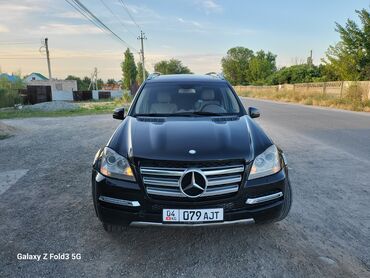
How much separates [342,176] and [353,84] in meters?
20.6

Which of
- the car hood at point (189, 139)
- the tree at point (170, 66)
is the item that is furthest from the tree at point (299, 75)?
the tree at point (170, 66)

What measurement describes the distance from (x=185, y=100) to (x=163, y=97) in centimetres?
31

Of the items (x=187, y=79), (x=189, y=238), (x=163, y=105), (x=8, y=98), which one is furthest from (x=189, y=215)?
(x=8, y=98)

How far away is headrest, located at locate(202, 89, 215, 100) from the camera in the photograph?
4449 millimetres

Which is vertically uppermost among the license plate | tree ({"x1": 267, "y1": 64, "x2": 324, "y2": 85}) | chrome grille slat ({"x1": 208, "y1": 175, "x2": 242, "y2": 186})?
tree ({"x1": 267, "y1": 64, "x2": 324, "y2": 85})

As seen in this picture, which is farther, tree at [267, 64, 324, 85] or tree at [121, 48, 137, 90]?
tree at [121, 48, 137, 90]

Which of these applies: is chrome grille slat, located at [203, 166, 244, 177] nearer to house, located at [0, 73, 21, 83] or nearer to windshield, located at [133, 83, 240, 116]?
windshield, located at [133, 83, 240, 116]

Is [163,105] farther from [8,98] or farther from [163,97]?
[8,98]

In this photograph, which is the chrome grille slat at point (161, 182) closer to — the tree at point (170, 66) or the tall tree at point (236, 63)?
the tall tree at point (236, 63)

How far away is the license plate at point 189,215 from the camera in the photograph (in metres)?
2.67

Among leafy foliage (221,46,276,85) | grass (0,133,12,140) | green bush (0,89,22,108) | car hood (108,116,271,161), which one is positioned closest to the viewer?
car hood (108,116,271,161)

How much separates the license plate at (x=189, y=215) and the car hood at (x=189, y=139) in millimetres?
436

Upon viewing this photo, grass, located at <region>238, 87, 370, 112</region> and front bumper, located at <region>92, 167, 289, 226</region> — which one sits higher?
front bumper, located at <region>92, 167, 289, 226</region>

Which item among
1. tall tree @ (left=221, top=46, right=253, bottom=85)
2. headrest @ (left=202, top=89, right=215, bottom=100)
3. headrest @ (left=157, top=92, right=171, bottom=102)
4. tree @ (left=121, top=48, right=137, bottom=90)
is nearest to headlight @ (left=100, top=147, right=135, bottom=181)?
headrest @ (left=157, top=92, right=171, bottom=102)
